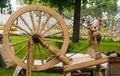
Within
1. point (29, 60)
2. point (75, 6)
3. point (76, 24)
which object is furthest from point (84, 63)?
point (75, 6)

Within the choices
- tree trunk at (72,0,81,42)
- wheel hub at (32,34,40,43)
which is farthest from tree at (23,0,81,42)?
wheel hub at (32,34,40,43)

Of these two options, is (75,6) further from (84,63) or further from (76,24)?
(84,63)

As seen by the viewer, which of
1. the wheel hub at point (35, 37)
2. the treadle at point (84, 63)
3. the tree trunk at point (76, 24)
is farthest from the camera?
the tree trunk at point (76, 24)

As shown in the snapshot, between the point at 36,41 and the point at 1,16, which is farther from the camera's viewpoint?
the point at 1,16

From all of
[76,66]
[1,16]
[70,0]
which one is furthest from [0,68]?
[1,16]

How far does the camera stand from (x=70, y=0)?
1470 cm

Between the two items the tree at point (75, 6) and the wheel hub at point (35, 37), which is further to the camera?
the tree at point (75, 6)

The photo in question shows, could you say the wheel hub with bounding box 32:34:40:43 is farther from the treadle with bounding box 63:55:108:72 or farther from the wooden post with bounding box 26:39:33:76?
the treadle with bounding box 63:55:108:72

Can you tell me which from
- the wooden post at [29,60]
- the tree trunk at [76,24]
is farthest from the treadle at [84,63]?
the tree trunk at [76,24]

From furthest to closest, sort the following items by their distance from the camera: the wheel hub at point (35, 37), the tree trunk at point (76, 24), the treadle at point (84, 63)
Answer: the tree trunk at point (76, 24) < the wheel hub at point (35, 37) < the treadle at point (84, 63)

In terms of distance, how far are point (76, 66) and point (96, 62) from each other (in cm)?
22

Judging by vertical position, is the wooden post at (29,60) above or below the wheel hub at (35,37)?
below

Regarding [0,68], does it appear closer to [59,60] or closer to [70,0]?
[59,60]

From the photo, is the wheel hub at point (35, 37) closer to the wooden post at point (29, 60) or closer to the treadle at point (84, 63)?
the wooden post at point (29, 60)
